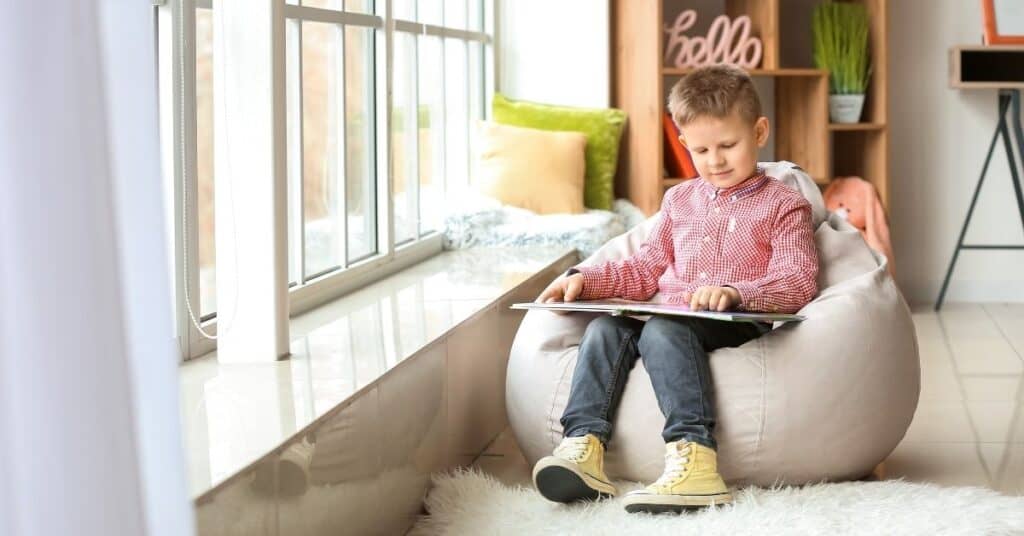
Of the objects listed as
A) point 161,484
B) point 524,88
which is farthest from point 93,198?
point 524,88

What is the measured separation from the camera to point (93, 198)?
1136 mm

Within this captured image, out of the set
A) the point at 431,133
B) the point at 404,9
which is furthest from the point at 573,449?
the point at 431,133

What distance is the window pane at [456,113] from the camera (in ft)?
15.5

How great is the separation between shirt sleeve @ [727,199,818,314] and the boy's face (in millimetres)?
124

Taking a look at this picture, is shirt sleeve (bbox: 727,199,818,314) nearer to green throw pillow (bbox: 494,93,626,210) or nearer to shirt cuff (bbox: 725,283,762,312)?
shirt cuff (bbox: 725,283,762,312)

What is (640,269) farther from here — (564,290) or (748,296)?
(748,296)

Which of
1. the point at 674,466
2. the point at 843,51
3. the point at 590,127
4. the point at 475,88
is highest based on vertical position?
the point at 843,51

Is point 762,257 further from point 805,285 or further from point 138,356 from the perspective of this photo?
point 138,356

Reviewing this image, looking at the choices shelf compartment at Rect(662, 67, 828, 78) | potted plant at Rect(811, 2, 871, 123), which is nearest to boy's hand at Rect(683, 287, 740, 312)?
shelf compartment at Rect(662, 67, 828, 78)

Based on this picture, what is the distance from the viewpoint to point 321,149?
3453 millimetres

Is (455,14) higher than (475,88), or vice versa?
(455,14)

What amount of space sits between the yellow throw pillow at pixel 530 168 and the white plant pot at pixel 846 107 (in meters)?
1.09

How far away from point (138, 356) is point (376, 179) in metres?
2.77

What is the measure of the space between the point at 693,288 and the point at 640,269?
17 cm
